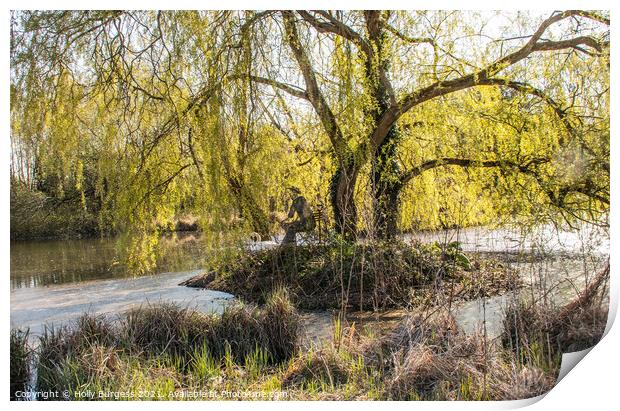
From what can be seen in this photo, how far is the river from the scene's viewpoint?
148 inches

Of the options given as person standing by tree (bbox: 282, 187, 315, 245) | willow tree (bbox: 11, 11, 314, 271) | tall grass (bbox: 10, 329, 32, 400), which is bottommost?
tall grass (bbox: 10, 329, 32, 400)

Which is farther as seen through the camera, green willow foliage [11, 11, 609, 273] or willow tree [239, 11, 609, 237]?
willow tree [239, 11, 609, 237]

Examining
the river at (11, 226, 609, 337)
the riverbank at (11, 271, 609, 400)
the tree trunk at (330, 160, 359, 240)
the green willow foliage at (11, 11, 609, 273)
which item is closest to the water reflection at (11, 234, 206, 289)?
the river at (11, 226, 609, 337)

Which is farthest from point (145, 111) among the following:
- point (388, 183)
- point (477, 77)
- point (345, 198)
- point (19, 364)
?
point (477, 77)

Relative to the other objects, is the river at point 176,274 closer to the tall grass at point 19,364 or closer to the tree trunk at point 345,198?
the tall grass at point 19,364

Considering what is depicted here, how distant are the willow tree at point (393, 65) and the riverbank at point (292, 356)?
2.91ft

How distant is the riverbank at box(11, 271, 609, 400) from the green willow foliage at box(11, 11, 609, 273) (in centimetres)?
68

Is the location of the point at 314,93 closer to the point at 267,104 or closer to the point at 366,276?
the point at 267,104

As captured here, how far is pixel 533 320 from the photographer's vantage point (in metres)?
3.66

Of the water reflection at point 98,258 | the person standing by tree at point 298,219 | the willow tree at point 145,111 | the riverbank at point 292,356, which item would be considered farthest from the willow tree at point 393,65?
the water reflection at point 98,258

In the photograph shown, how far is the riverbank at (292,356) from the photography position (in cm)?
338

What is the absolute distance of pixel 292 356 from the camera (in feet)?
12.2

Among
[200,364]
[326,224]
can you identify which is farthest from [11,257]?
[326,224]

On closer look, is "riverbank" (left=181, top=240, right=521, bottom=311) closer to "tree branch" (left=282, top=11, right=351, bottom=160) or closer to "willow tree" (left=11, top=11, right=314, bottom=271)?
"willow tree" (left=11, top=11, right=314, bottom=271)
